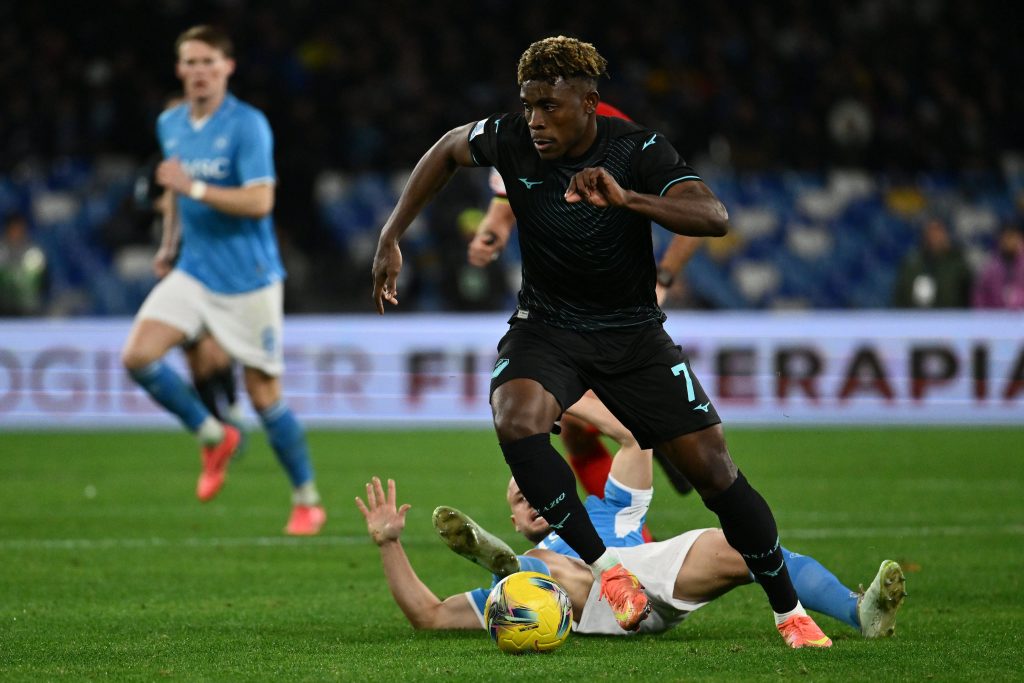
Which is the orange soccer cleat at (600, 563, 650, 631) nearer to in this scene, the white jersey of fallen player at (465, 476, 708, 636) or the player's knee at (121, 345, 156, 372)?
the white jersey of fallen player at (465, 476, 708, 636)

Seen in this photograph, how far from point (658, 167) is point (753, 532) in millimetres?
1189

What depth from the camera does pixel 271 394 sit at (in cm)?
882

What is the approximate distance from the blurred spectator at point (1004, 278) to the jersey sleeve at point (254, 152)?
10.2m

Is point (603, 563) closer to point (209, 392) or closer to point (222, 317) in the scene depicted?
point (222, 317)

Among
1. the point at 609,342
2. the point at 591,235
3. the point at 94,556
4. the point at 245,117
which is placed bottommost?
the point at 94,556

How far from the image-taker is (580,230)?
526 cm

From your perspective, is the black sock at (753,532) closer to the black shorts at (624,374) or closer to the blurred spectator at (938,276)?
the black shorts at (624,374)

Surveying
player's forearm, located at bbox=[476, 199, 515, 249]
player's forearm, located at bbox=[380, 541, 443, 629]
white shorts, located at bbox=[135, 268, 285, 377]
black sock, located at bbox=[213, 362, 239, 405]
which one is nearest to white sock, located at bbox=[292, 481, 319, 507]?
white shorts, located at bbox=[135, 268, 285, 377]

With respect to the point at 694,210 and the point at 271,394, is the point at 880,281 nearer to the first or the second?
the point at 271,394

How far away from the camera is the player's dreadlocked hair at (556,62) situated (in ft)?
16.7

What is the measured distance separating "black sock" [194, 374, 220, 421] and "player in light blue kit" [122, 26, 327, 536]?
9.45 feet

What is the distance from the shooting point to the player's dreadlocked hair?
508 cm

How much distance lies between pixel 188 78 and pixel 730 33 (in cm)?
1409

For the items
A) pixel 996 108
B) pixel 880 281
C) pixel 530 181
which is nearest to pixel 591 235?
pixel 530 181
